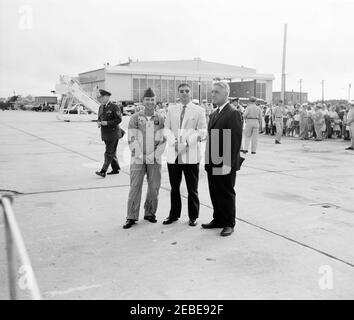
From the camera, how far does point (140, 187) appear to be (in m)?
6.02

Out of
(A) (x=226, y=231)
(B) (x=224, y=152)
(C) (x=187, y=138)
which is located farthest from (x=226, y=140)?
(A) (x=226, y=231)

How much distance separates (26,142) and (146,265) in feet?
47.5

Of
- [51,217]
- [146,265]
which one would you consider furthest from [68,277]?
[51,217]

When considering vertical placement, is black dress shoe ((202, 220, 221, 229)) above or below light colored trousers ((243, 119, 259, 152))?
below

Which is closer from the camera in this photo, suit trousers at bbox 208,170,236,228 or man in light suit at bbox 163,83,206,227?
suit trousers at bbox 208,170,236,228

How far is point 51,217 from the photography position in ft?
20.7

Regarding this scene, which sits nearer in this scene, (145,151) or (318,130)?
(145,151)

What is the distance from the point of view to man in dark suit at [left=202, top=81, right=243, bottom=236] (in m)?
5.49

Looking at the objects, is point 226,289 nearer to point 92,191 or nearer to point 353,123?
point 92,191

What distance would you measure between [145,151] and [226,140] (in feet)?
3.75

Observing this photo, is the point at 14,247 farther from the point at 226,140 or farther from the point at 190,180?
the point at 190,180

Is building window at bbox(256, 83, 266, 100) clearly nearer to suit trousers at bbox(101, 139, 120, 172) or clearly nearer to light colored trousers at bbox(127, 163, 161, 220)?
suit trousers at bbox(101, 139, 120, 172)

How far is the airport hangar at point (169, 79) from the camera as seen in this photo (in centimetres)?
6431

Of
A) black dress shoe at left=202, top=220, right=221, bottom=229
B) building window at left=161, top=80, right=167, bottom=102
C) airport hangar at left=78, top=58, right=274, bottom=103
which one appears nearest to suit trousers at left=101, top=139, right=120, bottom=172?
black dress shoe at left=202, top=220, right=221, bottom=229
